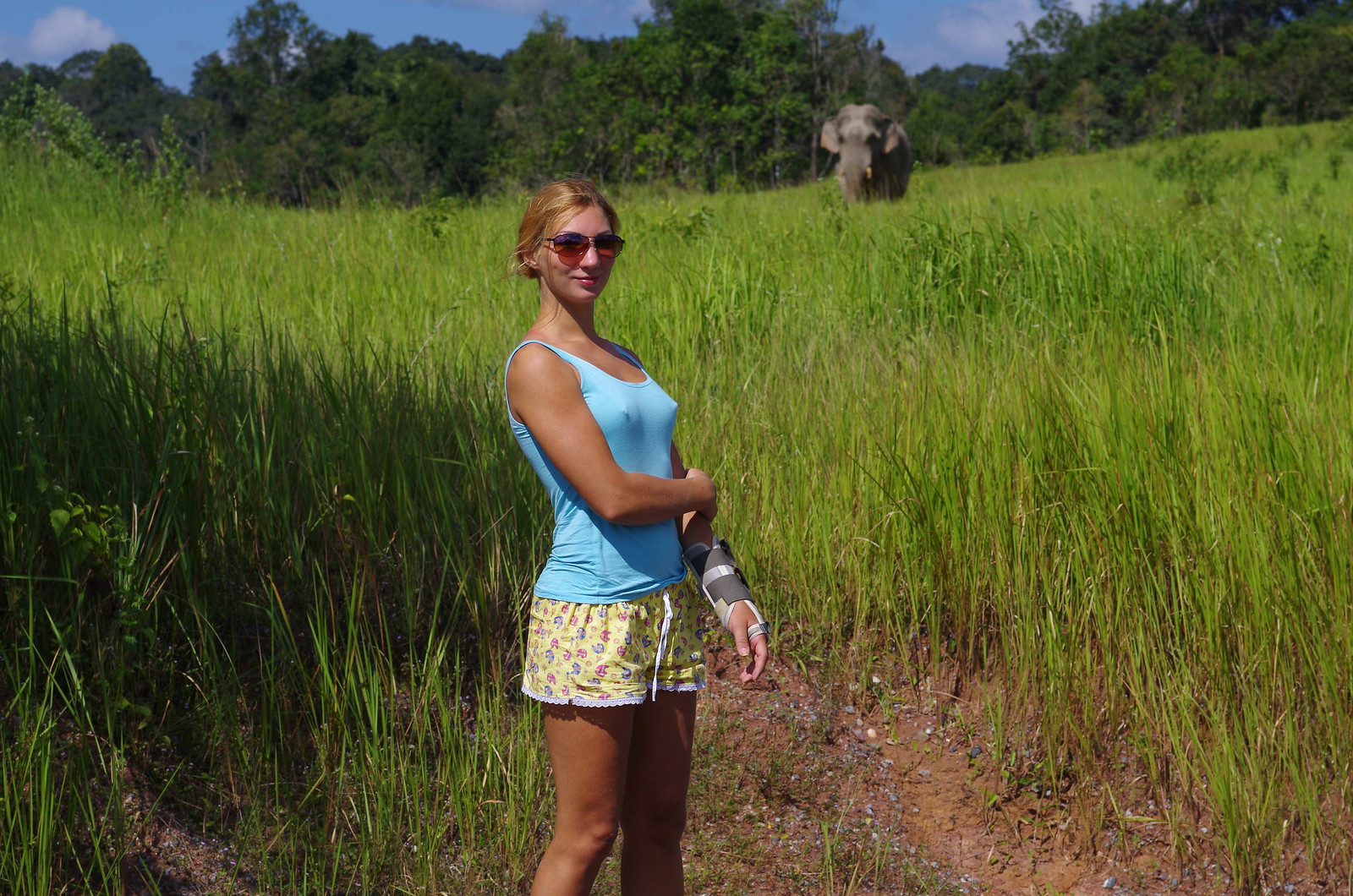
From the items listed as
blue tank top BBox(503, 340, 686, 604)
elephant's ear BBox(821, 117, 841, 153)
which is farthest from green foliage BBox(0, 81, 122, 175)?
elephant's ear BBox(821, 117, 841, 153)

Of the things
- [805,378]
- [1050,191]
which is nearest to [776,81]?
[1050,191]

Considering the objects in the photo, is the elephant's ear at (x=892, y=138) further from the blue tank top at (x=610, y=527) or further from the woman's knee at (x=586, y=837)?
the woman's knee at (x=586, y=837)

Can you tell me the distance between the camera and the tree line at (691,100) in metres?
20.8

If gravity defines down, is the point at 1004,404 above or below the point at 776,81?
below

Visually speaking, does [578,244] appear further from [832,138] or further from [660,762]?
[832,138]

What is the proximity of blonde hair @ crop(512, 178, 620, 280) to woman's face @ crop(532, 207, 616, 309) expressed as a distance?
2 centimetres

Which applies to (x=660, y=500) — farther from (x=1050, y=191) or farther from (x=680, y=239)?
(x=1050, y=191)

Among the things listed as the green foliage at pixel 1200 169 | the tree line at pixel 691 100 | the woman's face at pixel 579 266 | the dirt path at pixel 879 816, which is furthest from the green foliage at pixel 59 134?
the green foliage at pixel 1200 169

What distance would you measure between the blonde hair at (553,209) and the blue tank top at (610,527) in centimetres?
23

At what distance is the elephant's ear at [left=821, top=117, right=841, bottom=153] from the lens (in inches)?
693

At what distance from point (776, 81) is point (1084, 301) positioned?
3161 cm

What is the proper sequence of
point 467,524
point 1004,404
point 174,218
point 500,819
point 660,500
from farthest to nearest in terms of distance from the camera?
point 174,218, point 1004,404, point 467,524, point 500,819, point 660,500

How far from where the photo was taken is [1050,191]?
1260 centimetres

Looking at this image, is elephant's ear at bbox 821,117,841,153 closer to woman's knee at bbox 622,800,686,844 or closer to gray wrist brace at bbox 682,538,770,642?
gray wrist brace at bbox 682,538,770,642
